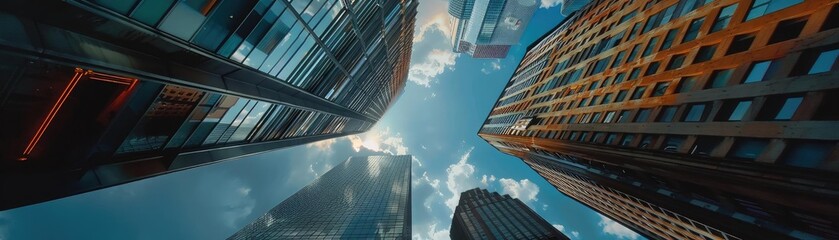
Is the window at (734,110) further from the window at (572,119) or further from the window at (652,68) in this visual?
the window at (572,119)

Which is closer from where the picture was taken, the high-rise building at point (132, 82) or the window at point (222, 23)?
the high-rise building at point (132, 82)

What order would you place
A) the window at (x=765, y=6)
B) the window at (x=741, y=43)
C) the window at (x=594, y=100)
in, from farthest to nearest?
the window at (x=594, y=100) → the window at (x=741, y=43) → the window at (x=765, y=6)

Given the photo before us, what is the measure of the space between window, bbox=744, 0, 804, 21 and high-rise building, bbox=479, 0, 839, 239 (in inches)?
2.0

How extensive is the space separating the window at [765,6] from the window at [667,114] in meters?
5.64

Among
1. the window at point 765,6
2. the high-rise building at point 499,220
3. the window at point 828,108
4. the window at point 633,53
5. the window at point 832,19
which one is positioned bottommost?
the high-rise building at point 499,220

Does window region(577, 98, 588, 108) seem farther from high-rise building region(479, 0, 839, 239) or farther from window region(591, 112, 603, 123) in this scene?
window region(591, 112, 603, 123)

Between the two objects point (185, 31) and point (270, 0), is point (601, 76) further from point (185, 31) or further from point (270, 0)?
point (185, 31)

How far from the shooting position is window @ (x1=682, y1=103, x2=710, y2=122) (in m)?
17.6

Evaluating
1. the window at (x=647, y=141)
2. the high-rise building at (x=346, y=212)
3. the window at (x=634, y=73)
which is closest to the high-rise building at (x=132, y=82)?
the window at (x=647, y=141)

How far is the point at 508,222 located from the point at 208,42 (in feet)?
355

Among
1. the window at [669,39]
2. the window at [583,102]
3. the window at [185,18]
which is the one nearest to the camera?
the window at [185,18]

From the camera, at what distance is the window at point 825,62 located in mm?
12319

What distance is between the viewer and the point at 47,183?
27.9 feet

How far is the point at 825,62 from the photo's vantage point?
12539 mm
